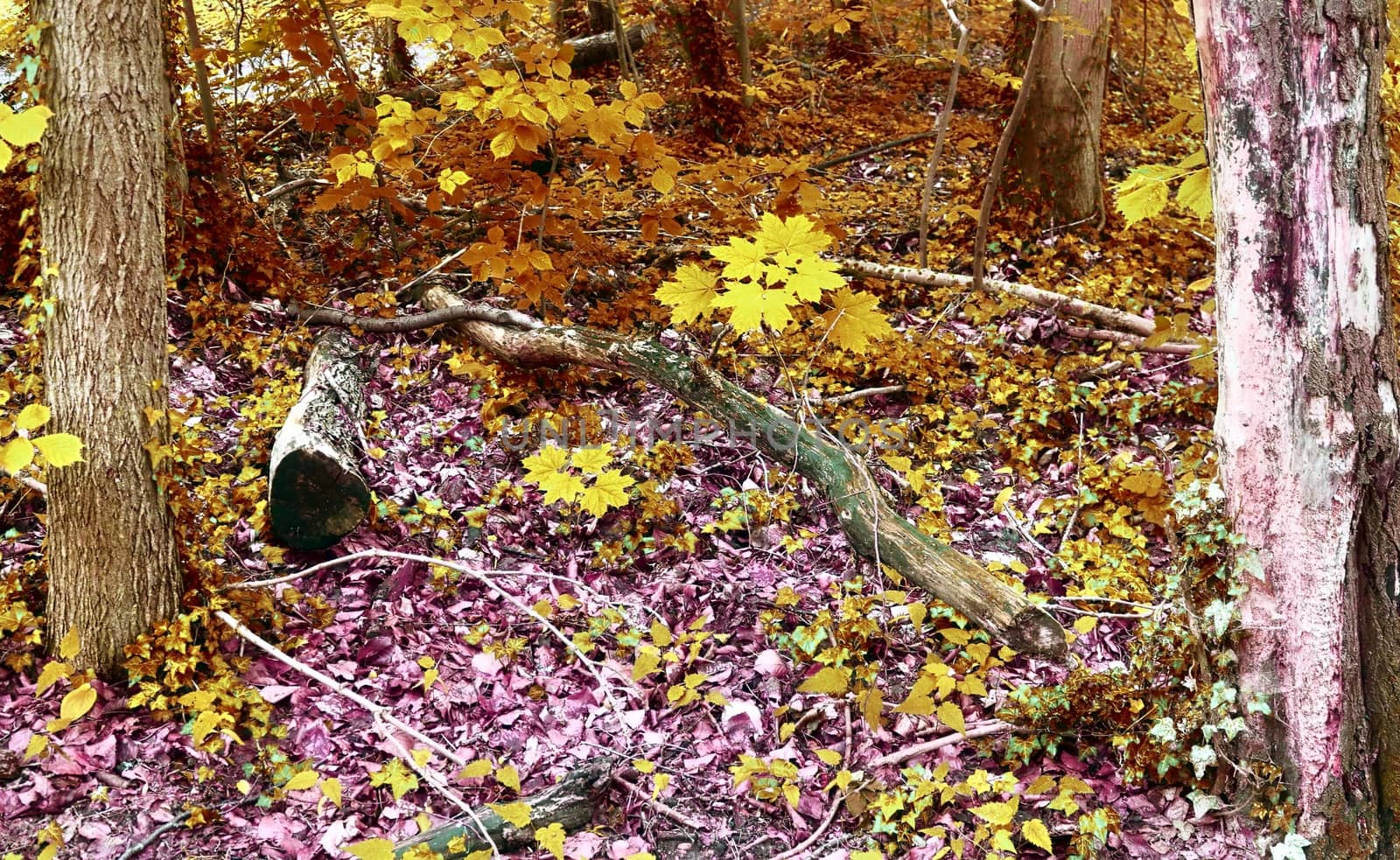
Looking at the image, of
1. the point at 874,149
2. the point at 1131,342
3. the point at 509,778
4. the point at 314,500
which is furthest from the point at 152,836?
the point at 874,149

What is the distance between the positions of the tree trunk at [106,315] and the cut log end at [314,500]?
2.62 ft

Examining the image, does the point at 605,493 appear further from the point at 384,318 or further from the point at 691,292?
the point at 384,318

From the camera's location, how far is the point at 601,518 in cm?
491

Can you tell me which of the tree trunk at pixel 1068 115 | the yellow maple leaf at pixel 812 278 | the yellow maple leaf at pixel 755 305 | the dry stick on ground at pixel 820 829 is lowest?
the dry stick on ground at pixel 820 829

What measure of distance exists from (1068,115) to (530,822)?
21.2ft

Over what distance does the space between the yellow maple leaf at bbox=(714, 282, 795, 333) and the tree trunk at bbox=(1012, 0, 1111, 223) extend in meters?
4.31

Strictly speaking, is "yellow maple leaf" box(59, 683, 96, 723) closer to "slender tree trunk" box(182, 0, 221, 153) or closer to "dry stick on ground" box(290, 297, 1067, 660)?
"dry stick on ground" box(290, 297, 1067, 660)

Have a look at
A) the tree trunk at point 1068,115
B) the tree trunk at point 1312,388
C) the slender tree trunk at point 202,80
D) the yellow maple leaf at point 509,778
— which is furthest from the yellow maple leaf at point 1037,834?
the slender tree trunk at point 202,80

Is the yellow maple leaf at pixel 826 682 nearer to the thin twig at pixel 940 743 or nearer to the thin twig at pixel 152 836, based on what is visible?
the thin twig at pixel 940 743

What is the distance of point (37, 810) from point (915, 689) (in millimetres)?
3062

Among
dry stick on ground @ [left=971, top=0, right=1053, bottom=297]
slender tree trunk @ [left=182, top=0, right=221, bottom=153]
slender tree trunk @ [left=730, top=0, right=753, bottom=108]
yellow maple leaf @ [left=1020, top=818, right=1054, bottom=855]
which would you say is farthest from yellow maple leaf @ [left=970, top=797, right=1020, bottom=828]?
slender tree trunk @ [left=730, top=0, right=753, bottom=108]

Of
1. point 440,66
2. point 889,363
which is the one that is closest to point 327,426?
point 889,363

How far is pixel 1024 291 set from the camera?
6324mm

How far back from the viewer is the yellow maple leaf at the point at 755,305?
3574mm
